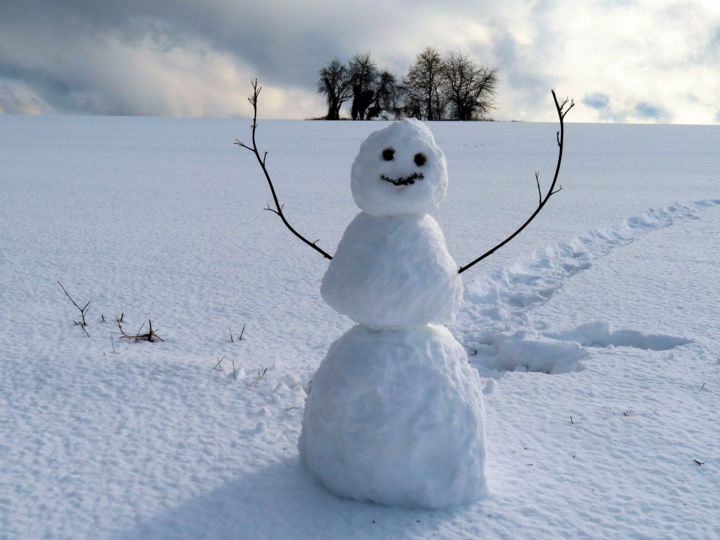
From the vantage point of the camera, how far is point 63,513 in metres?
1.86

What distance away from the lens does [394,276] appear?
1818mm

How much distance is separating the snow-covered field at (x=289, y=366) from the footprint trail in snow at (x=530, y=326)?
0.02m

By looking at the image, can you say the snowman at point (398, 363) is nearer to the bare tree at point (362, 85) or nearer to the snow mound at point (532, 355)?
the snow mound at point (532, 355)

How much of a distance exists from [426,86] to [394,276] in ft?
99.8

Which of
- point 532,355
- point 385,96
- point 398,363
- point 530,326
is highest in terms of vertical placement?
point 385,96

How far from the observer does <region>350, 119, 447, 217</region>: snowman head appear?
187 cm

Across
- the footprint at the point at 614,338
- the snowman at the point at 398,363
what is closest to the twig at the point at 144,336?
the snowman at the point at 398,363

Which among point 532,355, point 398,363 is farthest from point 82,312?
point 532,355

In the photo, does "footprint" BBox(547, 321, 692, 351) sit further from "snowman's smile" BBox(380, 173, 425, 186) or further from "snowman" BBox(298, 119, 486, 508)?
"snowman's smile" BBox(380, 173, 425, 186)

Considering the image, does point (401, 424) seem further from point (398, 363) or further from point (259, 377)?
point (259, 377)

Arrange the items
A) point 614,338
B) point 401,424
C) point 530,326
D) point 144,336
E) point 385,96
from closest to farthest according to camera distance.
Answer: point 401,424, point 144,336, point 614,338, point 530,326, point 385,96

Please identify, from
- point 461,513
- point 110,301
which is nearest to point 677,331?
point 461,513

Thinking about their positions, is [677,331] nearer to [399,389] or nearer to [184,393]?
[399,389]

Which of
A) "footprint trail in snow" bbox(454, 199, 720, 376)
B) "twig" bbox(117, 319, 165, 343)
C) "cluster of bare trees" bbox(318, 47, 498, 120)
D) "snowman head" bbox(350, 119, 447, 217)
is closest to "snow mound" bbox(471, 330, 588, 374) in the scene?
"footprint trail in snow" bbox(454, 199, 720, 376)
